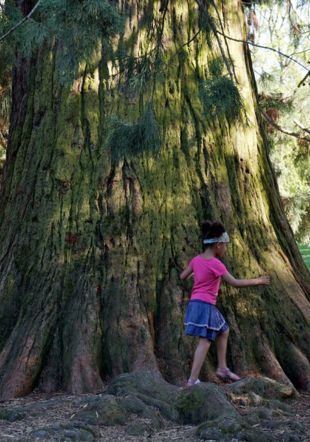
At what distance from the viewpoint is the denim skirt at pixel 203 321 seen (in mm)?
6438

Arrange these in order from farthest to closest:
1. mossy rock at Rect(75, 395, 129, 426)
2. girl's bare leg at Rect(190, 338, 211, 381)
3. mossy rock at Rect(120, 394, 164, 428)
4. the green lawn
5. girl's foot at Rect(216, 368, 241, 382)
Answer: the green lawn, girl's foot at Rect(216, 368, 241, 382), girl's bare leg at Rect(190, 338, 211, 381), mossy rock at Rect(120, 394, 164, 428), mossy rock at Rect(75, 395, 129, 426)

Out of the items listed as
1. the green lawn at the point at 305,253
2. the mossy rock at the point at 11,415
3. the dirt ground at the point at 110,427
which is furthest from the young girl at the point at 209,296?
the green lawn at the point at 305,253

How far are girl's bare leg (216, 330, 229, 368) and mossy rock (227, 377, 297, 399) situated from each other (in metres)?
0.39

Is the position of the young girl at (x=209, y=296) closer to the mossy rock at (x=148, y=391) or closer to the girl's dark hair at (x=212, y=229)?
the girl's dark hair at (x=212, y=229)

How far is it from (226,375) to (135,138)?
2110 mm

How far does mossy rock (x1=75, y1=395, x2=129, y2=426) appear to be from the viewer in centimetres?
529

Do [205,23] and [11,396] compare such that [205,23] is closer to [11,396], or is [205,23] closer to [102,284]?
[102,284]

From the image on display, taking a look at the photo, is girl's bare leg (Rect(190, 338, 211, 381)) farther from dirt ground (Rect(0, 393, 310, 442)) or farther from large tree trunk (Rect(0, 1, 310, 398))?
dirt ground (Rect(0, 393, 310, 442))

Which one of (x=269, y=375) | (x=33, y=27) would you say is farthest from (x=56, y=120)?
(x=269, y=375)

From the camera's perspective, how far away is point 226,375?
6.58 m

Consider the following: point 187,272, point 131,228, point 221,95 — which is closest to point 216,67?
point 221,95

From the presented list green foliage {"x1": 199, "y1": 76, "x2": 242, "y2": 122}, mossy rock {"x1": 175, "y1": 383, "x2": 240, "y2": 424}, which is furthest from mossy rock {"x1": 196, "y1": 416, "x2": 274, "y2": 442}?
green foliage {"x1": 199, "y1": 76, "x2": 242, "y2": 122}

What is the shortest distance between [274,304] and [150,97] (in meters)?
2.24

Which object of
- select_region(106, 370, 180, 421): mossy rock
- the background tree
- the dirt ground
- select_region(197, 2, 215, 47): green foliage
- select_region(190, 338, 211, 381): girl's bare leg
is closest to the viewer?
the dirt ground
